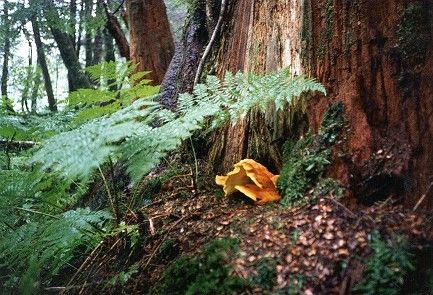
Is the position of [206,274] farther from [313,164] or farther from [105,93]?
[105,93]

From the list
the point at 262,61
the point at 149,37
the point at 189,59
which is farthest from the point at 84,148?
the point at 149,37

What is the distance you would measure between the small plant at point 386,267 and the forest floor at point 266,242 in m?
0.03

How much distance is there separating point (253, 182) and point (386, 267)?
0.95 m

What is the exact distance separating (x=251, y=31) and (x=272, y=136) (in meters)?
0.92

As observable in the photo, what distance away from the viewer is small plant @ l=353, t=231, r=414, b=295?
4.73 feet

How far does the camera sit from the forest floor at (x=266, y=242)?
155 centimetres

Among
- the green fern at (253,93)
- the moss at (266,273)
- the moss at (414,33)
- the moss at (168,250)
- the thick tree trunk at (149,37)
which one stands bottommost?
the moss at (168,250)

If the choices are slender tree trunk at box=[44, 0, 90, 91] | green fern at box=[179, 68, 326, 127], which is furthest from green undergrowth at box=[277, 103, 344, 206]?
slender tree trunk at box=[44, 0, 90, 91]

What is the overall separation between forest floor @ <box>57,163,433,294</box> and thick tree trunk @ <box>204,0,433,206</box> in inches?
6.7

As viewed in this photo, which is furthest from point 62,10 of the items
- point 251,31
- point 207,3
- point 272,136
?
point 272,136

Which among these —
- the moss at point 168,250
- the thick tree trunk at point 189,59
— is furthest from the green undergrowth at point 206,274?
the thick tree trunk at point 189,59

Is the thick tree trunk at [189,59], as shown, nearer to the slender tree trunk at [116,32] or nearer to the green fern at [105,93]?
the green fern at [105,93]

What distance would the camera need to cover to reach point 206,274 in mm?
1698

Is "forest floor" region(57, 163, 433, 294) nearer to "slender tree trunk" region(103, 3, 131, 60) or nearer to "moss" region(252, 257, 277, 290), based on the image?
"moss" region(252, 257, 277, 290)
